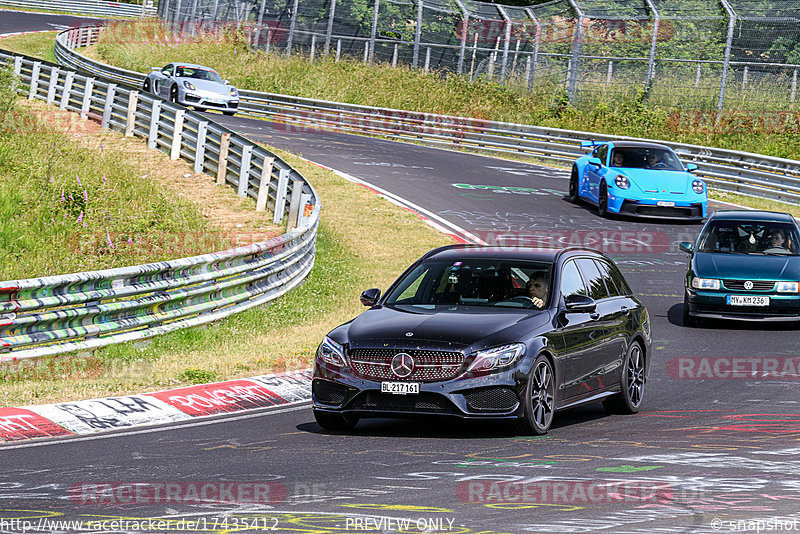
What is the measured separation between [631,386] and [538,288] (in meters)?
1.55

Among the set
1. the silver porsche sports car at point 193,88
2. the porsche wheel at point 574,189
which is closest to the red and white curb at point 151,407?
the porsche wheel at point 574,189

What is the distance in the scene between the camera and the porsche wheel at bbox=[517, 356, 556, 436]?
923cm

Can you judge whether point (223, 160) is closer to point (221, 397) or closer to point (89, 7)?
point (221, 397)

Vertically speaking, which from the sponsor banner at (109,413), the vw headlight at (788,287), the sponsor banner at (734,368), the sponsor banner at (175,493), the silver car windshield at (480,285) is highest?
the silver car windshield at (480,285)

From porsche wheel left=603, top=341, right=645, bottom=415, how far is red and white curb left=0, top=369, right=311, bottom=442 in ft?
9.48

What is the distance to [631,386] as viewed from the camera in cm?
1112

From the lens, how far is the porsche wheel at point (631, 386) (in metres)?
10.9

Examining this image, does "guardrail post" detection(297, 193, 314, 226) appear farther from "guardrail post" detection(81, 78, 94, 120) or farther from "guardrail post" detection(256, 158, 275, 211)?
"guardrail post" detection(81, 78, 94, 120)

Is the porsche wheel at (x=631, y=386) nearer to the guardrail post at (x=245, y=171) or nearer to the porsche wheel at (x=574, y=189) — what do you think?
the guardrail post at (x=245, y=171)

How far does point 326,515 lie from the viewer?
6.60m

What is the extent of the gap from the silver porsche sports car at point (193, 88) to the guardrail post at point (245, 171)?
14532 mm

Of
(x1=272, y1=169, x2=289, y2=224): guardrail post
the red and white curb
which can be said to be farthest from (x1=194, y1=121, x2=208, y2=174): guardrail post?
the red and white curb

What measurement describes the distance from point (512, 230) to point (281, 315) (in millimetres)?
9138

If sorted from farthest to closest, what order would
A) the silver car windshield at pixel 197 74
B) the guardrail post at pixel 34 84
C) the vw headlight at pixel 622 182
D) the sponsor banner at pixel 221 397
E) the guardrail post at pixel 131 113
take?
the silver car windshield at pixel 197 74
the guardrail post at pixel 34 84
the guardrail post at pixel 131 113
the vw headlight at pixel 622 182
the sponsor banner at pixel 221 397
